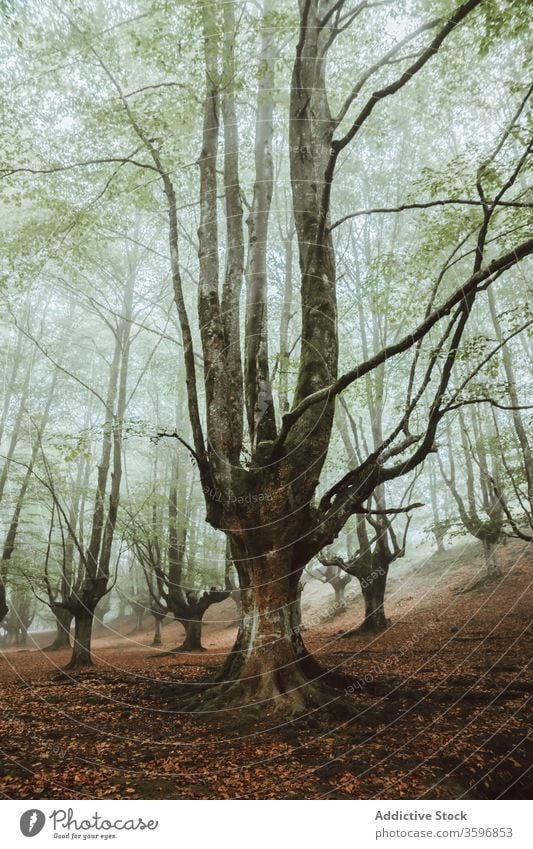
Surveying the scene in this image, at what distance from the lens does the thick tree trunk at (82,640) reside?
340 inches

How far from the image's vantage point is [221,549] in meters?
12.7

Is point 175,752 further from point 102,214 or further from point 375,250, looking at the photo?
point 375,250

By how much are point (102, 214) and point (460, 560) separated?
1564cm

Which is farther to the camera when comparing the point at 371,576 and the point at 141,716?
the point at 371,576

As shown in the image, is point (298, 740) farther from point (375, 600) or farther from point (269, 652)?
point (375, 600)
